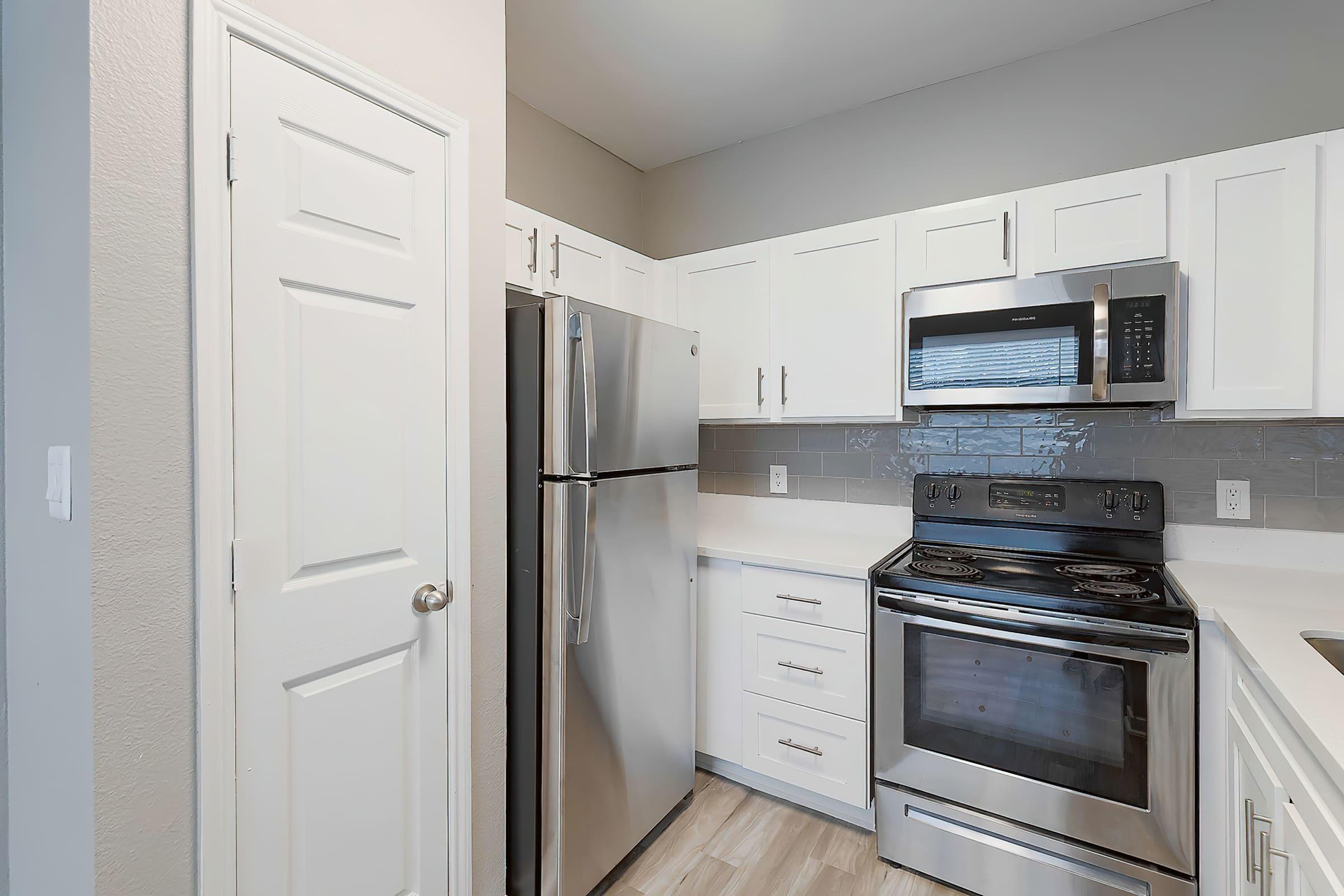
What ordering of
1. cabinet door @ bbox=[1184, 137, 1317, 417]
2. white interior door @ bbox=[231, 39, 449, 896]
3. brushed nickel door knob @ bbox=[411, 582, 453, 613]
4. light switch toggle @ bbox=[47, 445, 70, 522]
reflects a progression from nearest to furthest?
light switch toggle @ bbox=[47, 445, 70, 522]
white interior door @ bbox=[231, 39, 449, 896]
brushed nickel door knob @ bbox=[411, 582, 453, 613]
cabinet door @ bbox=[1184, 137, 1317, 417]

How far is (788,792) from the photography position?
2252 millimetres

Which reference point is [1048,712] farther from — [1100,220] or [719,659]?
[1100,220]

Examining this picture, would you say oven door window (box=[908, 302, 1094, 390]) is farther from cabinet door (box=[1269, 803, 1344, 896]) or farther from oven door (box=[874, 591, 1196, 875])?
cabinet door (box=[1269, 803, 1344, 896])

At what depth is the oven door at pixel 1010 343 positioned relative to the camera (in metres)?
1.86

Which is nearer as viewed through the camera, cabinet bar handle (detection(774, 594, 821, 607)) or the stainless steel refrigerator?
the stainless steel refrigerator

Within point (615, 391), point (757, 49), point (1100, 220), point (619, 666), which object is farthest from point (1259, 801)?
point (757, 49)

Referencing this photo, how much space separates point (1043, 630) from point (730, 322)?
5.22 feet

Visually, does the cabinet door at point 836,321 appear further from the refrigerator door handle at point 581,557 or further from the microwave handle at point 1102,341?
the refrigerator door handle at point 581,557

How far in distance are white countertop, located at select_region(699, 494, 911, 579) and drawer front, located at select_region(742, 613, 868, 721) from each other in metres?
0.22

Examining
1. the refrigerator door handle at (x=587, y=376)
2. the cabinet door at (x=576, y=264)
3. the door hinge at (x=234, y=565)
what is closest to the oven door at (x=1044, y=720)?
the refrigerator door handle at (x=587, y=376)

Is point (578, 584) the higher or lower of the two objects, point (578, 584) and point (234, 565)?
the lower

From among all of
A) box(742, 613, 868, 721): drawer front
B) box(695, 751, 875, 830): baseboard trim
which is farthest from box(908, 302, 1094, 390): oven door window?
box(695, 751, 875, 830): baseboard trim

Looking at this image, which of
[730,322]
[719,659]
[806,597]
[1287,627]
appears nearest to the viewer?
[1287,627]

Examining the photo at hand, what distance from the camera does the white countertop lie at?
212cm
